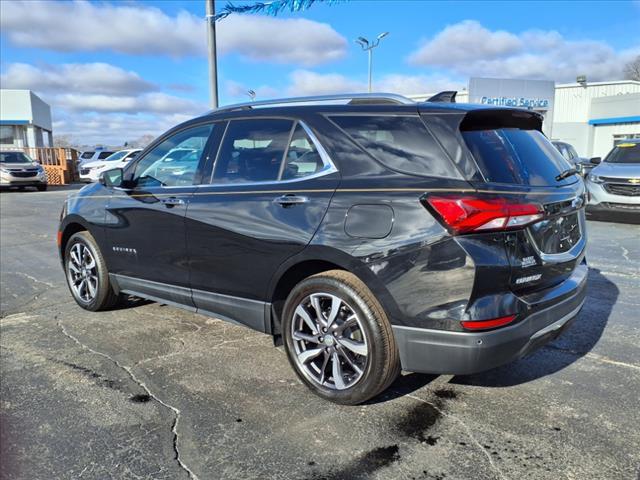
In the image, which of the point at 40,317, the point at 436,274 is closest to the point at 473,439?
the point at 436,274

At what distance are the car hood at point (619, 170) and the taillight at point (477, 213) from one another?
9252 mm

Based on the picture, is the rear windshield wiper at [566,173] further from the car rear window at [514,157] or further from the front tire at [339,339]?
the front tire at [339,339]

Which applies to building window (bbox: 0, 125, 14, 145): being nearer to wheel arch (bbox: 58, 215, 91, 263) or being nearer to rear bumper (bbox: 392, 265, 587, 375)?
wheel arch (bbox: 58, 215, 91, 263)

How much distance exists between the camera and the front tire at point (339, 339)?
2920 millimetres

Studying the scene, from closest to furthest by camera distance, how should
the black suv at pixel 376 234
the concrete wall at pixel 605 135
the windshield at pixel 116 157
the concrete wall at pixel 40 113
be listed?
the black suv at pixel 376 234 < the windshield at pixel 116 157 < the concrete wall at pixel 605 135 < the concrete wall at pixel 40 113

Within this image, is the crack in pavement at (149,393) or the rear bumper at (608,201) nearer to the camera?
the crack in pavement at (149,393)

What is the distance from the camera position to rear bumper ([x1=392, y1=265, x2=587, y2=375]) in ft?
8.72

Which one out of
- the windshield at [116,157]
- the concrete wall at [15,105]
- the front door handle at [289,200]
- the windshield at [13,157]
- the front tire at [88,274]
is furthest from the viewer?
the concrete wall at [15,105]

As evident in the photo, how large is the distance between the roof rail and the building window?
4561 cm

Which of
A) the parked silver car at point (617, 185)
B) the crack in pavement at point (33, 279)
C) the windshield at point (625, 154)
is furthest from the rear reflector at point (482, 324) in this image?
the windshield at point (625, 154)

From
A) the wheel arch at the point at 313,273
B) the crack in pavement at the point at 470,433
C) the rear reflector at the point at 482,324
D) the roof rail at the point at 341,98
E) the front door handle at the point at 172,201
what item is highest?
the roof rail at the point at 341,98

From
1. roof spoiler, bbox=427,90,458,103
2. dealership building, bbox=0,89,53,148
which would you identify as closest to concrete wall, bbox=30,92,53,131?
dealership building, bbox=0,89,53,148

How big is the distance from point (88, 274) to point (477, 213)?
3921 mm

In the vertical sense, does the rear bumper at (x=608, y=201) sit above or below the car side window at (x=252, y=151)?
below
